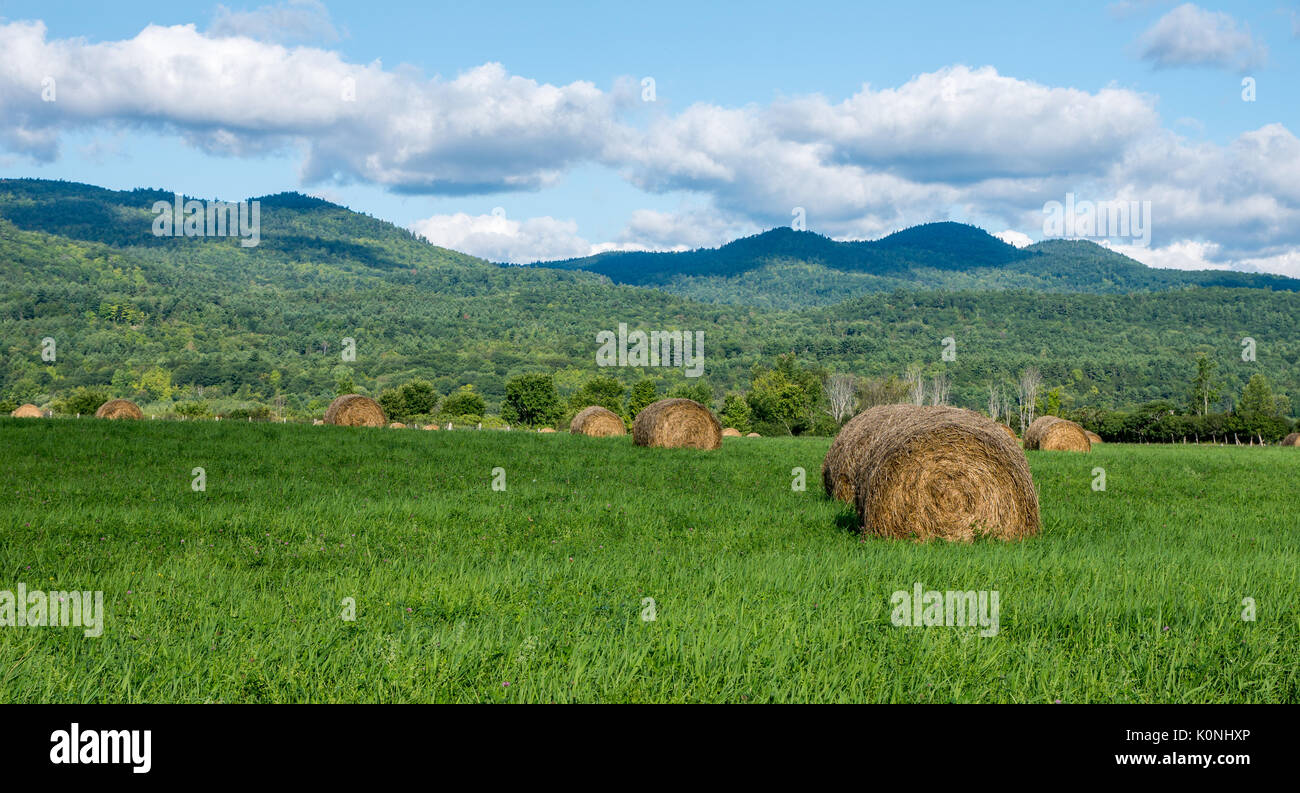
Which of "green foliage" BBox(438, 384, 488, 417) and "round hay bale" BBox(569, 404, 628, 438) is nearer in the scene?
"round hay bale" BBox(569, 404, 628, 438)

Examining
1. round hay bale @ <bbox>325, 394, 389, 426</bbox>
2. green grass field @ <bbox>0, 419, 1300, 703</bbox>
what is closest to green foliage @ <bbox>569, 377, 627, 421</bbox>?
round hay bale @ <bbox>325, 394, 389, 426</bbox>

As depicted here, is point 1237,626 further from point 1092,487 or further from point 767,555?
point 1092,487

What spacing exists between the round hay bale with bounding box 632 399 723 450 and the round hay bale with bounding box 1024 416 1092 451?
633 inches

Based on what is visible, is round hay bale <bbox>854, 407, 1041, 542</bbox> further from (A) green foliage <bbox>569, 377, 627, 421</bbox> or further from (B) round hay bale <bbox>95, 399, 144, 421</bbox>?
(A) green foliage <bbox>569, 377, 627, 421</bbox>

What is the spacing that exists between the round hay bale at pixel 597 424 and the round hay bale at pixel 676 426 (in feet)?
30.4

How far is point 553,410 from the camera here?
10469cm

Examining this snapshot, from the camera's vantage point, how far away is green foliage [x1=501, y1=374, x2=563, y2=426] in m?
104

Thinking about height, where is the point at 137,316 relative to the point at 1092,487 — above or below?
above

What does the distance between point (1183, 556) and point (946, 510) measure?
306 centimetres

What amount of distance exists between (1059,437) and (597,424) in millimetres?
21169

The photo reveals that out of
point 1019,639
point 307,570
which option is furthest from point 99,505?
point 1019,639

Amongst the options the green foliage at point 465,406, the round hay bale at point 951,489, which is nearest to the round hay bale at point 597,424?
the round hay bale at point 951,489

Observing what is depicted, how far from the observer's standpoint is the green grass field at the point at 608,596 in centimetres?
562

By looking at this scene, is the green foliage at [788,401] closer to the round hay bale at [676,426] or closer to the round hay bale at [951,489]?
the round hay bale at [676,426]
